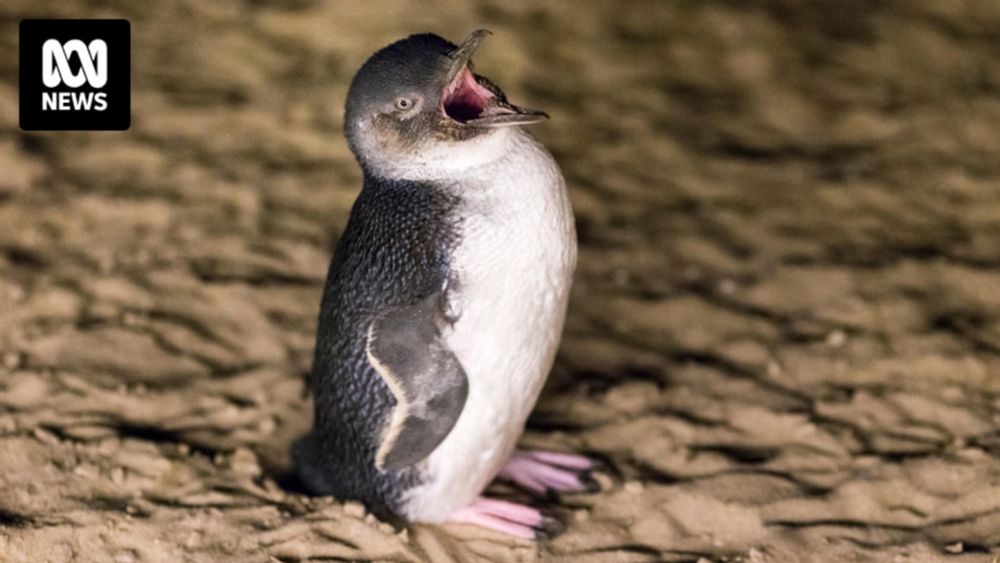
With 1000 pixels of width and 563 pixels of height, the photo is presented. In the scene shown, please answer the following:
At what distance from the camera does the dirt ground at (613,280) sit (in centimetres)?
325

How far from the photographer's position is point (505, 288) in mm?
2963

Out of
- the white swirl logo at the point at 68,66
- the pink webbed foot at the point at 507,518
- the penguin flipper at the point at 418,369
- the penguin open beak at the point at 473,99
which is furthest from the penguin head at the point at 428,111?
the white swirl logo at the point at 68,66

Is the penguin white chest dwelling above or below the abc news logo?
below

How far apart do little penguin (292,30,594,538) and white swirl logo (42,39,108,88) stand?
181cm

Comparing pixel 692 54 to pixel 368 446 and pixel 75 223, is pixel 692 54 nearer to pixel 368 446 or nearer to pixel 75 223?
pixel 75 223

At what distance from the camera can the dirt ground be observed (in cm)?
325

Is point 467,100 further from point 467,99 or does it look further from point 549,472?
point 549,472

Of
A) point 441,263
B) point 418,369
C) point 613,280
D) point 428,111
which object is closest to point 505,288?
point 441,263

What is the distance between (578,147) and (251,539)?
96.3 inches

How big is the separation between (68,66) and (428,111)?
205 cm

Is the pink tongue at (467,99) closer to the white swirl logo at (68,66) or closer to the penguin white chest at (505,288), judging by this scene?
the penguin white chest at (505,288)

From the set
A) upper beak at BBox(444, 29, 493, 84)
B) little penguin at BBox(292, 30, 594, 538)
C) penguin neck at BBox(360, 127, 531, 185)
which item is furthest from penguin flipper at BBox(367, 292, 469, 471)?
upper beak at BBox(444, 29, 493, 84)

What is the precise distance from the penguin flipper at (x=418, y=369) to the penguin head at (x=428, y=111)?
32 centimetres

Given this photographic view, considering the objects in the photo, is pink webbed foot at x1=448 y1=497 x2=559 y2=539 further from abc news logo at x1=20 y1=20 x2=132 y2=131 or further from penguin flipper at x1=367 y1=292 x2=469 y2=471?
abc news logo at x1=20 y1=20 x2=132 y2=131
